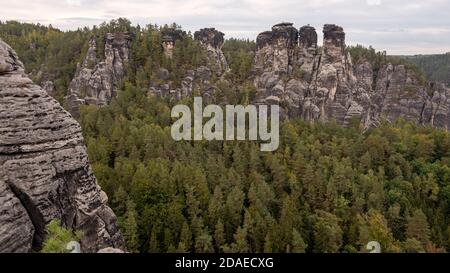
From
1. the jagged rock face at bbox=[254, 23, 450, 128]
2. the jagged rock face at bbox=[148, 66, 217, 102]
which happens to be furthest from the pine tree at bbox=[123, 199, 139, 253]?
the jagged rock face at bbox=[148, 66, 217, 102]

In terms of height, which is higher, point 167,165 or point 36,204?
point 36,204

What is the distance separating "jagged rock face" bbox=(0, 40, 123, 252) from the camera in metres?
23.0

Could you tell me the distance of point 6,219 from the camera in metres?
22.0

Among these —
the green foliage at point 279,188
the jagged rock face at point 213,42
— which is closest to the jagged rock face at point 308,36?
the jagged rock face at point 213,42

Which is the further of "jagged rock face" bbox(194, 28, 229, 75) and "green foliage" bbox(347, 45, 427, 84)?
"green foliage" bbox(347, 45, 427, 84)

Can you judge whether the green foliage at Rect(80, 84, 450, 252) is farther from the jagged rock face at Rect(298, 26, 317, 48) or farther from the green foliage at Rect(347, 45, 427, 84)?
the green foliage at Rect(347, 45, 427, 84)

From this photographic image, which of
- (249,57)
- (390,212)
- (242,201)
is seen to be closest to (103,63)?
(249,57)

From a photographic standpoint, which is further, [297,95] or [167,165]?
[297,95]

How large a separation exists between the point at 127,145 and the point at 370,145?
39.6 meters

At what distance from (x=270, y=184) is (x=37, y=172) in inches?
1505

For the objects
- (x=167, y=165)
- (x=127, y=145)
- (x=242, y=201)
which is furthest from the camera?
(x=127, y=145)

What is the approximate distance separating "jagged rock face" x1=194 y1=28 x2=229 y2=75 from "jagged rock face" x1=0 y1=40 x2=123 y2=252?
78.8 meters

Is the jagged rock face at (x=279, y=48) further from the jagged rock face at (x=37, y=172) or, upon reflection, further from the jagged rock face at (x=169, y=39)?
the jagged rock face at (x=37, y=172)
